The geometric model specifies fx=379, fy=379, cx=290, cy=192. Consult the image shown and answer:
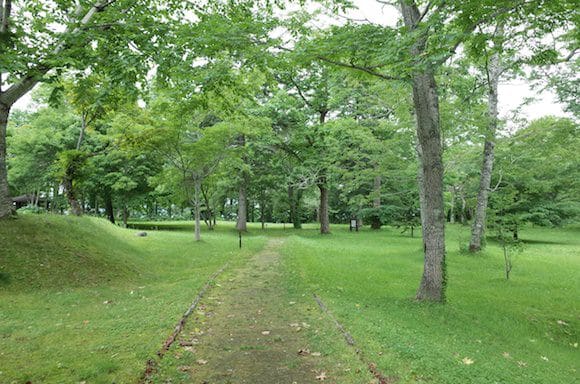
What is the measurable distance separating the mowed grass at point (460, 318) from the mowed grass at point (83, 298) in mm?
2487

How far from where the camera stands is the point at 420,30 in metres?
5.12

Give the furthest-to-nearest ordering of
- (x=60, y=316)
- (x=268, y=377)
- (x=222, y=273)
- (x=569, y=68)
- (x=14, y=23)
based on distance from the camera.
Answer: (x=569, y=68) → (x=222, y=273) → (x=14, y=23) → (x=60, y=316) → (x=268, y=377)

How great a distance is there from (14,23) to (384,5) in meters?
7.87

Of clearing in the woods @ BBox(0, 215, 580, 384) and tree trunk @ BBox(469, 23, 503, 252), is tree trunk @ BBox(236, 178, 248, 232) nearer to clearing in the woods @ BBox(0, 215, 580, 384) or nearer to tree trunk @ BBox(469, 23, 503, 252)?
clearing in the woods @ BBox(0, 215, 580, 384)

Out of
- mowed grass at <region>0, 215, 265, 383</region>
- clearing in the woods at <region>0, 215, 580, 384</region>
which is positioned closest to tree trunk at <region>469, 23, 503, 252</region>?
clearing in the woods at <region>0, 215, 580, 384</region>

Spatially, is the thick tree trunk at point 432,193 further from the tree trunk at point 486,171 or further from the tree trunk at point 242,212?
the tree trunk at point 242,212

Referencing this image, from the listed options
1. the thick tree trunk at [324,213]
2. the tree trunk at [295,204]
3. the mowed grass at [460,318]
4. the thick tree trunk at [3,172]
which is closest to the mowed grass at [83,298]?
the thick tree trunk at [3,172]

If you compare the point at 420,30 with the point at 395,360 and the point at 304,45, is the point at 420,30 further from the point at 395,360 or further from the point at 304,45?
the point at 395,360

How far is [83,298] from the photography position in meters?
7.55

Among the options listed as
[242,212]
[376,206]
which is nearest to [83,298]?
[242,212]

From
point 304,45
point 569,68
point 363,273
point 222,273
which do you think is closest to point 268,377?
point 304,45

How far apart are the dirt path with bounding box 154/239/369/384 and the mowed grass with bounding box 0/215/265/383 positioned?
1.28ft

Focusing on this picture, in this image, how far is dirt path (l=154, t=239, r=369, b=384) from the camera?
414cm

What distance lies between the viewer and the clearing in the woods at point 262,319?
4.30 m
